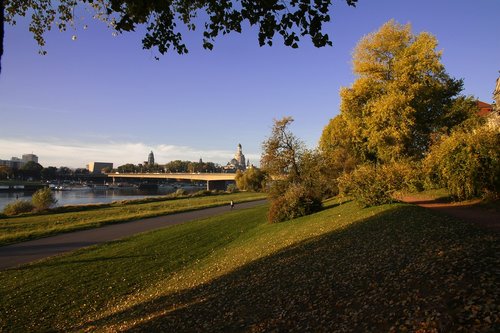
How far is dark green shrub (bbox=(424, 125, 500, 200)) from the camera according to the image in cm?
1622

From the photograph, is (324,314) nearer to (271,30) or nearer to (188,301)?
(188,301)

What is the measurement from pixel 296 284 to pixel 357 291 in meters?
1.78

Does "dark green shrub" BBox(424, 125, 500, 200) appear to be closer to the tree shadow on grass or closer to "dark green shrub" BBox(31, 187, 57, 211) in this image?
the tree shadow on grass

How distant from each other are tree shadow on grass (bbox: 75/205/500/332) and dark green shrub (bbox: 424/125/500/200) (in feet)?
20.8

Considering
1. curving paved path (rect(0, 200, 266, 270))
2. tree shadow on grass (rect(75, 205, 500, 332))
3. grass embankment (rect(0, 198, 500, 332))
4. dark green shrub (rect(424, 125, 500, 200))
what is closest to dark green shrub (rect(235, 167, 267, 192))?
curving paved path (rect(0, 200, 266, 270))

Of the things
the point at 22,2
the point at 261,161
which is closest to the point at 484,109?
the point at 261,161

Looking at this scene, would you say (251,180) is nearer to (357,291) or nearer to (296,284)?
(296,284)

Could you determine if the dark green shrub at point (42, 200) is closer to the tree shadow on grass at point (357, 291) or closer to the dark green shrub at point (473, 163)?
the tree shadow on grass at point (357, 291)

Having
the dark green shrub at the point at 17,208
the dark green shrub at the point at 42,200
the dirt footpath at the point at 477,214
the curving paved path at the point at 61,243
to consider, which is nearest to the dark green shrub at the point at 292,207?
the dirt footpath at the point at 477,214

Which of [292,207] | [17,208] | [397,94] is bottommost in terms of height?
[17,208]

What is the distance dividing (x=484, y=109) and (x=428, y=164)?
156ft

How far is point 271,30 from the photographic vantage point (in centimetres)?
572

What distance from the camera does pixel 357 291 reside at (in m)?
6.65

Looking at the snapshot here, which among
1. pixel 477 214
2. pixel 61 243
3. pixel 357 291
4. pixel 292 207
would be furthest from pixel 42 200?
pixel 357 291
